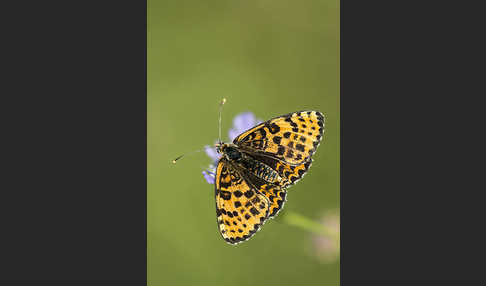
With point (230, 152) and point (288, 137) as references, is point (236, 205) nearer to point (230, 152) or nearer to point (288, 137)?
point (230, 152)

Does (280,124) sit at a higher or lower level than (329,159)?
higher

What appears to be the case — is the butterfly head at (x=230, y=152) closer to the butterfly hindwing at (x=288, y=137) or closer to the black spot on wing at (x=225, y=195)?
the butterfly hindwing at (x=288, y=137)

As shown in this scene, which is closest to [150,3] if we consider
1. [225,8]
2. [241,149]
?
[225,8]

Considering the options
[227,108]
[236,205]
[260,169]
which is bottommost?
[236,205]

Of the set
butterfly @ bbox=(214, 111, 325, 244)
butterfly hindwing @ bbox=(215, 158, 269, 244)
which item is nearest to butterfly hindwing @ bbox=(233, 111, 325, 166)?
butterfly @ bbox=(214, 111, 325, 244)

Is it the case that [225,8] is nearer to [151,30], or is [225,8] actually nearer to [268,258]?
[151,30]

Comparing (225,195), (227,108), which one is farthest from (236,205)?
(227,108)

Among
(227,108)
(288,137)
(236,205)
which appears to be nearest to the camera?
(236,205)
